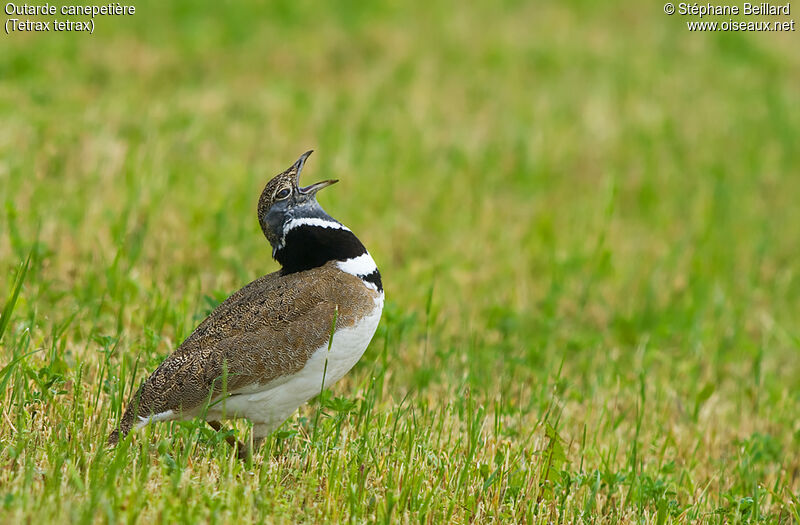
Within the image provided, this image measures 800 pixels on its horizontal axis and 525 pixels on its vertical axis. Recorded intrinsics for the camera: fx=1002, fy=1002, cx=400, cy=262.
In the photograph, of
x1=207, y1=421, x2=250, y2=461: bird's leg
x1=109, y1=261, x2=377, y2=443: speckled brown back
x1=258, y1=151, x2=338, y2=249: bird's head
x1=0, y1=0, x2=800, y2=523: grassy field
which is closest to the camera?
x1=109, y1=261, x2=377, y2=443: speckled brown back

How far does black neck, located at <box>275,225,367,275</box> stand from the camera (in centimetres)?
507

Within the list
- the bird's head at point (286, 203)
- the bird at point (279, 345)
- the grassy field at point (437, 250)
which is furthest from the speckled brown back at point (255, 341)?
the bird's head at point (286, 203)

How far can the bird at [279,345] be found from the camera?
471cm

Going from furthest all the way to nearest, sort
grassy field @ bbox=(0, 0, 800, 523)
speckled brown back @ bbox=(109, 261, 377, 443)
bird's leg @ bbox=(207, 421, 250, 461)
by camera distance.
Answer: bird's leg @ bbox=(207, 421, 250, 461) → grassy field @ bbox=(0, 0, 800, 523) → speckled brown back @ bbox=(109, 261, 377, 443)

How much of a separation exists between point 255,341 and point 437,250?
4647 millimetres

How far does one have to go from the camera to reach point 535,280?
361 inches

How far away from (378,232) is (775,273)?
4.11 m

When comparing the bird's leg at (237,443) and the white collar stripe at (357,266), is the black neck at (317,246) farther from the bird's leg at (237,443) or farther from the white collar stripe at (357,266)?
the bird's leg at (237,443)

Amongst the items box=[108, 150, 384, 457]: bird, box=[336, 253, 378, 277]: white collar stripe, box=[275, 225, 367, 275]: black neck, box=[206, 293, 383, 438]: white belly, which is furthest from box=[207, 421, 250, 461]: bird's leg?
box=[336, 253, 378, 277]: white collar stripe

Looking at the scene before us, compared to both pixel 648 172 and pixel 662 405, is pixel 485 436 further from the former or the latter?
pixel 648 172

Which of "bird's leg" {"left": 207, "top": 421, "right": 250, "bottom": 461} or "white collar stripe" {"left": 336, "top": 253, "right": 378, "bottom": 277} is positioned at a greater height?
"white collar stripe" {"left": 336, "top": 253, "right": 378, "bottom": 277}

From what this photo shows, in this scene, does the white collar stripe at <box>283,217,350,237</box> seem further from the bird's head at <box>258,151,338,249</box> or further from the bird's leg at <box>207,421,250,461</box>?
the bird's leg at <box>207,421,250,461</box>

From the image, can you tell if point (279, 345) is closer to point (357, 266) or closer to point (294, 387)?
point (294, 387)

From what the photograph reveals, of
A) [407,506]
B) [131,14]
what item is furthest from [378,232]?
Result: [131,14]
